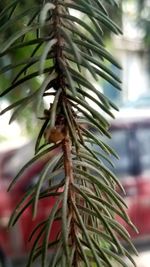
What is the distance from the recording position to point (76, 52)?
303 mm

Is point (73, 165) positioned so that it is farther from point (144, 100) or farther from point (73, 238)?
point (144, 100)

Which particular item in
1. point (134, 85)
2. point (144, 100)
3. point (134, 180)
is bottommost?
point (134, 180)

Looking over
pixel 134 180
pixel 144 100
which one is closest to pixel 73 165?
pixel 134 180

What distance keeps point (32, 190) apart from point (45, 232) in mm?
26

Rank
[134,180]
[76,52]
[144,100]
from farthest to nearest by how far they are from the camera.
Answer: [144,100], [134,180], [76,52]

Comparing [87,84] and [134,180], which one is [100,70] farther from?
[134,180]

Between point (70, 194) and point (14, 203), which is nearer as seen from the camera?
point (70, 194)

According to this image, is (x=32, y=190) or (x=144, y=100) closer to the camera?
(x=32, y=190)

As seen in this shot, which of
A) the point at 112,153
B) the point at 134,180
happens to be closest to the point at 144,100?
the point at 134,180

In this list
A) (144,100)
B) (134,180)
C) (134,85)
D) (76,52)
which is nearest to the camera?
(76,52)

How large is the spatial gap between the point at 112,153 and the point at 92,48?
0.09 metres

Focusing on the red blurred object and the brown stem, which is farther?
the red blurred object

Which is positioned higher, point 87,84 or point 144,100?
point 144,100

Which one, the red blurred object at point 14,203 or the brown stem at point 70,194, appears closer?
the brown stem at point 70,194
